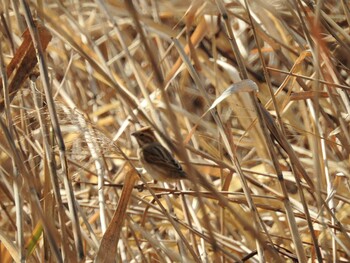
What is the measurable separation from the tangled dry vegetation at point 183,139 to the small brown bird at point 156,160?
6cm

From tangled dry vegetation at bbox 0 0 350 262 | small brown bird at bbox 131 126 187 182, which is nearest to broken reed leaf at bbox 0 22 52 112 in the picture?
tangled dry vegetation at bbox 0 0 350 262

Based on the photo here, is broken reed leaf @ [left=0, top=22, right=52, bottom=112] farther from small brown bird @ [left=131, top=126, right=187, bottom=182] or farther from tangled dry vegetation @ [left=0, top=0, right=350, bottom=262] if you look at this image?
small brown bird @ [left=131, top=126, right=187, bottom=182]

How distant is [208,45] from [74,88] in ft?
2.11

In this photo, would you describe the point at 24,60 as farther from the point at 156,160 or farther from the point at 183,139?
the point at 156,160

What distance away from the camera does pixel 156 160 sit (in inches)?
87.9

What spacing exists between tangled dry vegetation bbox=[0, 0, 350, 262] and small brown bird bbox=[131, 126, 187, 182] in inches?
2.3

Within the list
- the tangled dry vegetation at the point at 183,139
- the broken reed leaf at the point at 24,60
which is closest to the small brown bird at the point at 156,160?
the tangled dry vegetation at the point at 183,139

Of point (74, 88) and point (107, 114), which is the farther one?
point (107, 114)

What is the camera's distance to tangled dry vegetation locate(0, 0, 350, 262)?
4.92 ft

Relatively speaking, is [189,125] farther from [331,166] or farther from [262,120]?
[262,120]

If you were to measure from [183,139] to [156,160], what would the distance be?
438mm

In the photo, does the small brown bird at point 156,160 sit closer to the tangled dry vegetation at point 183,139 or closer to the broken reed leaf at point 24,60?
the tangled dry vegetation at point 183,139

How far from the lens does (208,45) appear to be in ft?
10.7

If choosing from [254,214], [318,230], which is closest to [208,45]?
[318,230]
